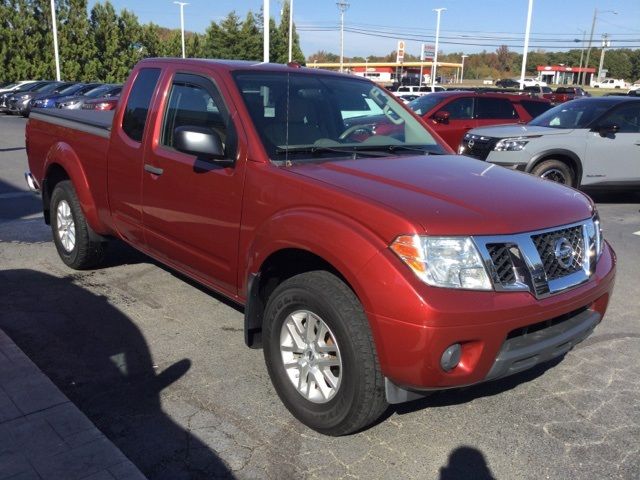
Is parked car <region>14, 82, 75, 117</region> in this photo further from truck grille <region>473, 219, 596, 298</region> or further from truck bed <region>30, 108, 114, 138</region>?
truck grille <region>473, 219, 596, 298</region>

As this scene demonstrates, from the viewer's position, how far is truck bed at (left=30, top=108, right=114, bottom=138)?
16.7 feet

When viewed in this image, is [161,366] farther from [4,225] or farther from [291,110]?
[4,225]

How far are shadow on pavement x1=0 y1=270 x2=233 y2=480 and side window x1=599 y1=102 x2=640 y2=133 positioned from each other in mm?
8405

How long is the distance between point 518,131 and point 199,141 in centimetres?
750

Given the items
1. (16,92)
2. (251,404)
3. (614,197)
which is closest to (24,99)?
(16,92)

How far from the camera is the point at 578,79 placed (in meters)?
101

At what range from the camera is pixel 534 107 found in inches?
530

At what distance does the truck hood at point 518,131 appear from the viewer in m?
9.59

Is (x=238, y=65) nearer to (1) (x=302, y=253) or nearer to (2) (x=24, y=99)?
(1) (x=302, y=253)

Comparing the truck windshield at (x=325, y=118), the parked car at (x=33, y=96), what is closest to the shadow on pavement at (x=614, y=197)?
the truck windshield at (x=325, y=118)

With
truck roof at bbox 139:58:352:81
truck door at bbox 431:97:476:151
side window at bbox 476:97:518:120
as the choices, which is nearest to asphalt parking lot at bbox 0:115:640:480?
truck roof at bbox 139:58:352:81

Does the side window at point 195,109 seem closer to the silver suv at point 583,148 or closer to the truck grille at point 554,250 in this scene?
the truck grille at point 554,250

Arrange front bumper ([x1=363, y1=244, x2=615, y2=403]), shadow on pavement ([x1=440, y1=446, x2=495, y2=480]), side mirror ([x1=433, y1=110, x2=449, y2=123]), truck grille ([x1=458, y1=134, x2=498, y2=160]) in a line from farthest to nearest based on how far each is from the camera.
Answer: side mirror ([x1=433, y1=110, x2=449, y2=123])
truck grille ([x1=458, y1=134, x2=498, y2=160])
shadow on pavement ([x1=440, y1=446, x2=495, y2=480])
front bumper ([x1=363, y1=244, x2=615, y2=403])

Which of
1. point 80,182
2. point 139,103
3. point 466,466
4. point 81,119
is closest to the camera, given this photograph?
point 466,466
